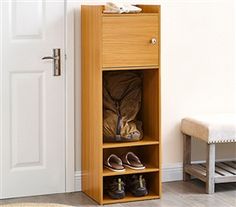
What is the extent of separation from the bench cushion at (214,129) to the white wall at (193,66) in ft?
0.73

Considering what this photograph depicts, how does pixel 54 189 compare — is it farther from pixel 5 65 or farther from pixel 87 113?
pixel 5 65

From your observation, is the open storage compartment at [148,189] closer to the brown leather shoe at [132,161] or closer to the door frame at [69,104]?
the brown leather shoe at [132,161]

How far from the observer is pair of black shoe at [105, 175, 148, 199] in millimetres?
4188

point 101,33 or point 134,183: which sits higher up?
point 101,33

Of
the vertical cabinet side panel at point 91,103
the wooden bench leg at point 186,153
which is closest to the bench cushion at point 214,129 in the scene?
the wooden bench leg at point 186,153

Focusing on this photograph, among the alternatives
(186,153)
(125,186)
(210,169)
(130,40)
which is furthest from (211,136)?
(130,40)

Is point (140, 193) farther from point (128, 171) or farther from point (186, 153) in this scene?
point (186, 153)

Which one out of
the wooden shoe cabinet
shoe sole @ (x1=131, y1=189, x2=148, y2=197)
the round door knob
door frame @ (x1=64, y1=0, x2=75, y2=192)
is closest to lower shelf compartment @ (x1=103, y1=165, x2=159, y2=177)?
the wooden shoe cabinet

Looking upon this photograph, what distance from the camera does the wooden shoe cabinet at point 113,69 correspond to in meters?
4.00

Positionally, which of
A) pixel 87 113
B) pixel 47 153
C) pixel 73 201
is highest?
pixel 87 113

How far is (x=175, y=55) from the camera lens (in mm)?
4621

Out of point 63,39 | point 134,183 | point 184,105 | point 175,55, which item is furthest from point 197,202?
point 63,39

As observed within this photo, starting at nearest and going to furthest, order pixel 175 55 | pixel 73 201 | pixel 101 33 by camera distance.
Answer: pixel 101 33 < pixel 73 201 < pixel 175 55

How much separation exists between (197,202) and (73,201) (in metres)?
0.86
